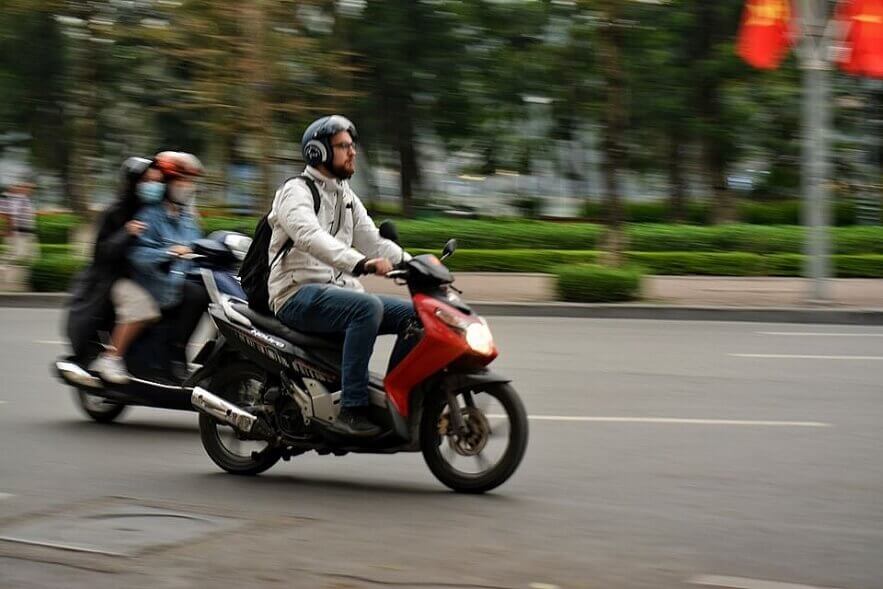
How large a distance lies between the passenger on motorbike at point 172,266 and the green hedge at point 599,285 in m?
9.61

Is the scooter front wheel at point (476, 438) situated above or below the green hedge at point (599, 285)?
above

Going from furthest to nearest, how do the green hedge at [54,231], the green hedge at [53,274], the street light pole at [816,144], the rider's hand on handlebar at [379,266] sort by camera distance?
the green hedge at [54,231], the green hedge at [53,274], the street light pole at [816,144], the rider's hand on handlebar at [379,266]

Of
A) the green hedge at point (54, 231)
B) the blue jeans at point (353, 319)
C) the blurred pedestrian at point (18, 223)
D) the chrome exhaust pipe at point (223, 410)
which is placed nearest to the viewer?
the blue jeans at point (353, 319)

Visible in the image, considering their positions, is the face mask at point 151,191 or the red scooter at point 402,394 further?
the face mask at point 151,191

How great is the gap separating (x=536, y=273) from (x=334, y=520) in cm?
1881

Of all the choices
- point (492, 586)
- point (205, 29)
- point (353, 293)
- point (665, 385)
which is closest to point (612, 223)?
point (205, 29)

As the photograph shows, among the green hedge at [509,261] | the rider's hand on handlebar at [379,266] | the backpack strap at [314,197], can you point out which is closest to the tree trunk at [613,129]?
the green hedge at [509,261]

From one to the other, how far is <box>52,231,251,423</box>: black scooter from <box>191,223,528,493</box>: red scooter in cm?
124

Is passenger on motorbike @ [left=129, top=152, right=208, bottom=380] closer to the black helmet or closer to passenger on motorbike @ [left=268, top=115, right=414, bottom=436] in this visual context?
passenger on motorbike @ [left=268, top=115, right=414, bottom=436]

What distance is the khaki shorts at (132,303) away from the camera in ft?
30.1

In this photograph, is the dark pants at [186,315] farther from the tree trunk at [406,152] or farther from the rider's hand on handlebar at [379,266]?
the tree trunk at [406,152]

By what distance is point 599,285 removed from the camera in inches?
719

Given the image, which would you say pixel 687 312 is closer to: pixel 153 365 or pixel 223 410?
pixel 153 365

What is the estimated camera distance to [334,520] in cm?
616
